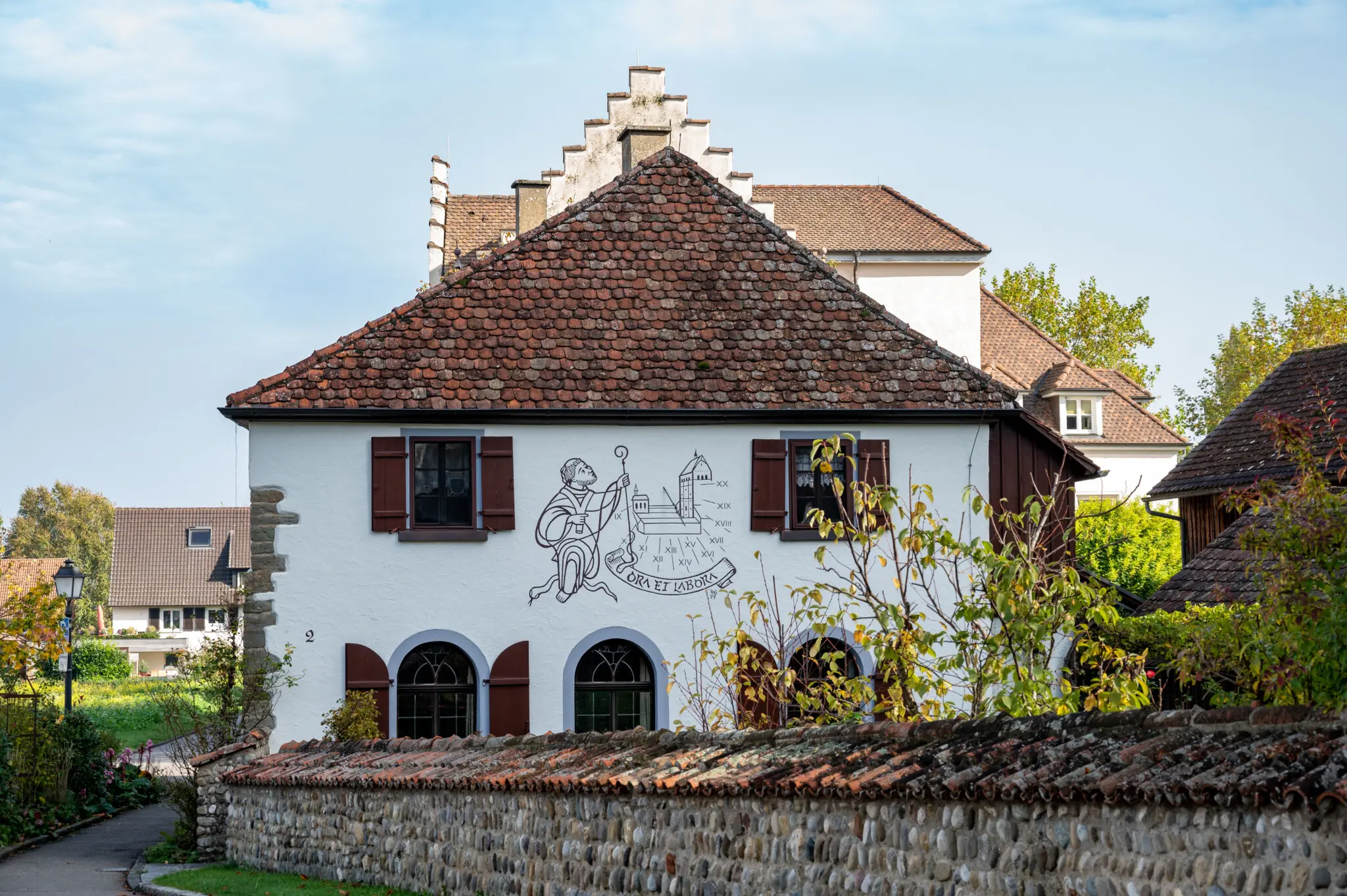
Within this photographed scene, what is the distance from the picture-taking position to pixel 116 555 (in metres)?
80.1

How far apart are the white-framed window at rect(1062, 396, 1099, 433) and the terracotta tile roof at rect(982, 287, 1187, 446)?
1.22 ft

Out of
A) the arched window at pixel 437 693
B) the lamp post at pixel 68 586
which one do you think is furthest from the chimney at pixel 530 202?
the arched window at pixel 437 693

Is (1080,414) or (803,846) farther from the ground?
(1080,414)

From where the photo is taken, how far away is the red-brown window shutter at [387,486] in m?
19.8

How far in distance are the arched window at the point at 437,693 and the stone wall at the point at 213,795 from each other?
2.10m

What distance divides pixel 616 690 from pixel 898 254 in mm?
26357

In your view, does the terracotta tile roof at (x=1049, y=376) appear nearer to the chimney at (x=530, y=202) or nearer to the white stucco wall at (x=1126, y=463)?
the white stucco wall at (x=1126, y=463)

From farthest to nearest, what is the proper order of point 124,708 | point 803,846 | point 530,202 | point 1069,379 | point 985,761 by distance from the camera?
point 1069,379 → point 124,708 → point 530,202 → point 803,846 → point 985,761

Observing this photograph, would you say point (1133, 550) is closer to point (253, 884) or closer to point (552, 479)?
point (552, 479)

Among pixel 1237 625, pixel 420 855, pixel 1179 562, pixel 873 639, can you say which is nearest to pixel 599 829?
pixel 873 639

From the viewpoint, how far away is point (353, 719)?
19.1m

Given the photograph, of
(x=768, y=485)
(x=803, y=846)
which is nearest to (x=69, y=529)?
(x=768, y=485)

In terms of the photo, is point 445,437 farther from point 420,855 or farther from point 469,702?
point 420,855

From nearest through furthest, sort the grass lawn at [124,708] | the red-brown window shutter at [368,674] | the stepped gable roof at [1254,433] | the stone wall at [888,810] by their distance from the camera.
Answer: the stone wall at [888,810] < the red-brown window shutter at [368,674] < the stepped gable roof at [1254,433] < the grass lawn at [124,708]
